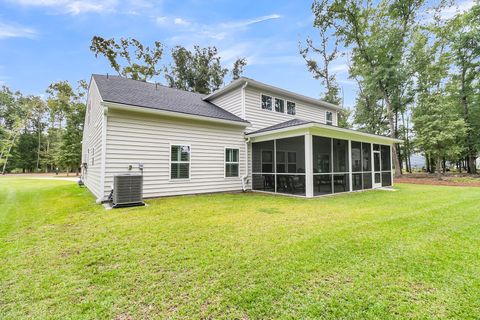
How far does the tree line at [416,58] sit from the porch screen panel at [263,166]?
1333cm

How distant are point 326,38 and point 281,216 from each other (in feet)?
69.5

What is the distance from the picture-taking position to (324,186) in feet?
29.0

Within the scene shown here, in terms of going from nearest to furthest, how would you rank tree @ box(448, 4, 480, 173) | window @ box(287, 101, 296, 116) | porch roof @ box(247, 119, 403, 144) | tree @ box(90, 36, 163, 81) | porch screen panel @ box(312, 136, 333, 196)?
porch roof @ box(247, 119, 403, 144) → porch screen panel @ box(312, 136, 333, 196) → window @ box(287, 101, 296, 116) → tree @ box(448, 4, 480, 173) → tree @ box(90, 36, 163, 81)

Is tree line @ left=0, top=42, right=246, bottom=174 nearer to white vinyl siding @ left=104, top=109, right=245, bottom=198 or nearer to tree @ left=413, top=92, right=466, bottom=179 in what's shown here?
white vinyl siding @ left=104, top=109, right=245, bottom=198

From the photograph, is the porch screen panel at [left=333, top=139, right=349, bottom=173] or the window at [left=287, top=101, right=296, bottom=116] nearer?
the porch screen panel at [left=333, top=139, right=349, bottom=173]

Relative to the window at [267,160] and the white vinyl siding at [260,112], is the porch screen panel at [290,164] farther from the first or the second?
the white vinyl siding at [260,112]

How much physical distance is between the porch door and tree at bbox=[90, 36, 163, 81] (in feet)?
66.5

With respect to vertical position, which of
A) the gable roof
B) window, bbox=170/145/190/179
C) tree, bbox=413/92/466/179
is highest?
the gable roof

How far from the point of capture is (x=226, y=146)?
9.43m

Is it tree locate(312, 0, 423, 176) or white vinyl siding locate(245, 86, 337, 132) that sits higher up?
tree locate(312, 0, 423, 176)

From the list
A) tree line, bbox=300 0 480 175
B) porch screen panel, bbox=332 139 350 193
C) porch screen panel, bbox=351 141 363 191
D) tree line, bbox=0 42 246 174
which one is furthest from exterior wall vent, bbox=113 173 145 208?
tree line, bbox=300 0 480 175

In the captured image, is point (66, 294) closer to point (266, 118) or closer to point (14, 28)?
point (266, 118)

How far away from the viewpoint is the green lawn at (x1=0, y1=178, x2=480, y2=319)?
1.86 metres

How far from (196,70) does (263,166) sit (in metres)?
16.8
